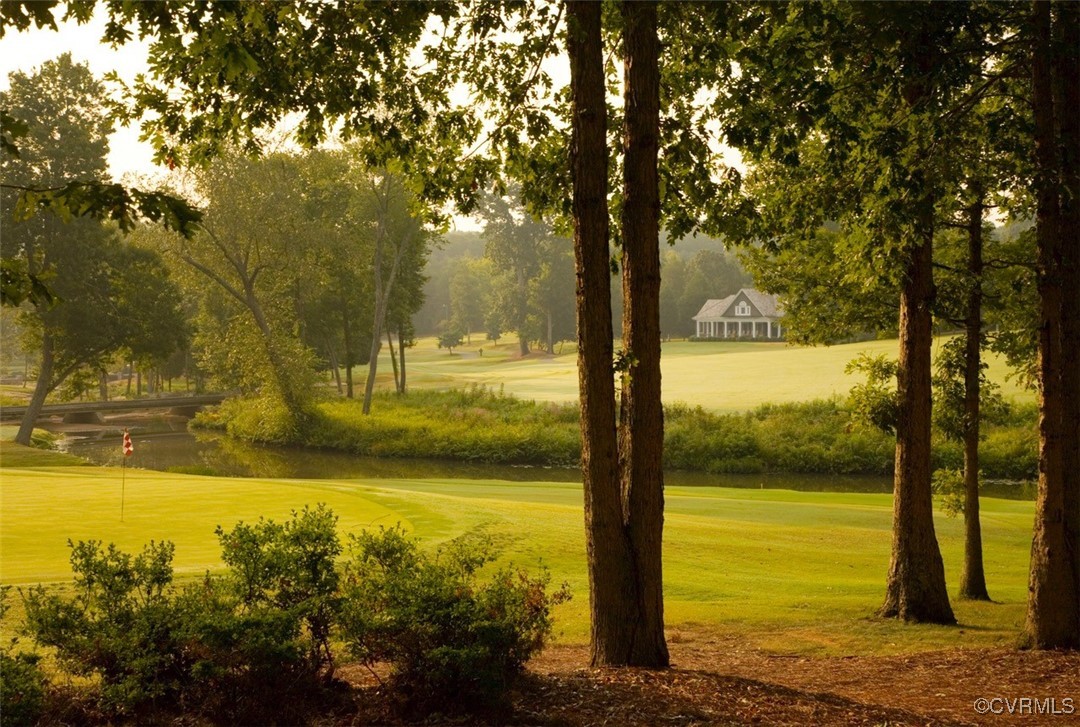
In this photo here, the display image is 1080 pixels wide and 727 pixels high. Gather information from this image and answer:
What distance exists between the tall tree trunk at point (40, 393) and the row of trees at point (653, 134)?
33484 millimetres

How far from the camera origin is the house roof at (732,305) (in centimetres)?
8456

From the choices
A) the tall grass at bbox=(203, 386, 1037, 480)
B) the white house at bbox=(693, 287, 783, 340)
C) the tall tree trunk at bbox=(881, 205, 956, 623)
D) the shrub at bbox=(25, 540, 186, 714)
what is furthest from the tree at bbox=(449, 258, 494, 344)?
the shrub at bbox=(25, 540, 186, 714)

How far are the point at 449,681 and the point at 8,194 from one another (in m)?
40.4

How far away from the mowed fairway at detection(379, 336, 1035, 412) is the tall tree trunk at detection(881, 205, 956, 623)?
101 ft

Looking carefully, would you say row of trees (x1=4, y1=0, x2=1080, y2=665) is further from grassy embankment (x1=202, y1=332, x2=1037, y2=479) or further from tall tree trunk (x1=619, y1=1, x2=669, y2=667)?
grassy embankment (x1=202, y1=332, x2=1037, y2=479)

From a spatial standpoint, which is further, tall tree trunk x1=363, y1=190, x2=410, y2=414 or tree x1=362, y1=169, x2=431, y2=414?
tree x1=362, y1=169, x2=431, y2=414

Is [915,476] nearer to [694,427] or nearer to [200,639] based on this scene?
[200,639]

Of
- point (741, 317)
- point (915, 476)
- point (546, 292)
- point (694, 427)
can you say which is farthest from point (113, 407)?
point (741, 317)

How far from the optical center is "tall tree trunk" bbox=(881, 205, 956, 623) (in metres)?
11.8

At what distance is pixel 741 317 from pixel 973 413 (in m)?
73.7

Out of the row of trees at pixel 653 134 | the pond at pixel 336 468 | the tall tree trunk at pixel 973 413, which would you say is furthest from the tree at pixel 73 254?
the tall tree trunk at pixel 973 413

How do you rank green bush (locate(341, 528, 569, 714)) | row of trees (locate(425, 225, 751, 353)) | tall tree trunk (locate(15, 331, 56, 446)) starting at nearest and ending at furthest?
green bush (locate(341, 528, 569, 714))
tall tree trunk (locate(15, 331, 56, 446))
row of trees (locate(425, 225, 751, 353))

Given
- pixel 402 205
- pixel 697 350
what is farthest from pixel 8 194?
Answer: pixel 697 350

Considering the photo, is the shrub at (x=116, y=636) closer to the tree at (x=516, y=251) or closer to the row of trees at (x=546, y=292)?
the row of trees at (x=546, y=292)
